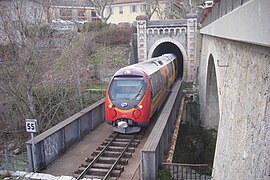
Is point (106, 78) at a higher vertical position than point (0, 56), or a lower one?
lower

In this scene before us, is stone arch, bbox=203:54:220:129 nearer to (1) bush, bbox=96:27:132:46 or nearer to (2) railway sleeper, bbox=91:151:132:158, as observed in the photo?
(2) railway sleeper, bbox=91:151:132:158

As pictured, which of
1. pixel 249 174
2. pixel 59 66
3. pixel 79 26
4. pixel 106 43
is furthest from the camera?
pixel 79 26

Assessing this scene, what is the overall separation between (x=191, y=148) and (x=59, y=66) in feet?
33.2

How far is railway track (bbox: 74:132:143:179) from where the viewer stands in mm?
8570

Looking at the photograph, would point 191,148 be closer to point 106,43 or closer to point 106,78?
point 106,78

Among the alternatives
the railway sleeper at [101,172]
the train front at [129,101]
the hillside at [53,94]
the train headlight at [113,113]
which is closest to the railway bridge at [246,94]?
the railway sleeper at [101,172]

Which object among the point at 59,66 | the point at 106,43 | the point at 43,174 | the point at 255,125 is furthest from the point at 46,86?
the point at 255,125

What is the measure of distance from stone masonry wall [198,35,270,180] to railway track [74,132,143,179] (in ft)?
9.65

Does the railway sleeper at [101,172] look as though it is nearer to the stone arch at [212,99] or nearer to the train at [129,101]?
the train at [129,101]

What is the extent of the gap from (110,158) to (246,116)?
16.8 feet

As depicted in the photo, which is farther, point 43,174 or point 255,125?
point 43,174

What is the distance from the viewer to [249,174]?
4.89 metres

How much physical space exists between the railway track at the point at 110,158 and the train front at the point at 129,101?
42 cm

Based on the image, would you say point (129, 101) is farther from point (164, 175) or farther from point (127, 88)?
point (164, 175)
